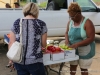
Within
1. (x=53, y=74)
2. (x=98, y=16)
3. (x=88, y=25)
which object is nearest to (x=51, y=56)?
(x=88, y=25)

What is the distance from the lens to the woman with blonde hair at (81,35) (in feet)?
10.4

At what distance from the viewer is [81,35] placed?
3.21 m

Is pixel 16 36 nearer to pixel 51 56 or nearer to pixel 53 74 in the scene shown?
pixel 51 56

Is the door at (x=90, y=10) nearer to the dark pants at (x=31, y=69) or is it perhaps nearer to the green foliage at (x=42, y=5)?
the green foliage at (x=42, y=5)

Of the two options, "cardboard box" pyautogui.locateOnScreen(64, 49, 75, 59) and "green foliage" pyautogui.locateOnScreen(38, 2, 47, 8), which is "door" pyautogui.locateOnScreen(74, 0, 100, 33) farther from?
"cardboard box" pyautogui.locateOnScreen(64, 49, 75, 59)

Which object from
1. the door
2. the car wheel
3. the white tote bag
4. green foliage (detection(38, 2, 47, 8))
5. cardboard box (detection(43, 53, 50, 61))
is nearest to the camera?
the white tote bag

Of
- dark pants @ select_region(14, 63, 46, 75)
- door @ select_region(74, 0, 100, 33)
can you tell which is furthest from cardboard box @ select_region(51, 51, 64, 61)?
door @ select_region(74, 0, 100, 33)

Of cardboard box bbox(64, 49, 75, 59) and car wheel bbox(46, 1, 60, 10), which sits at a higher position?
car wheel bbox(46, 1, 60, 10)

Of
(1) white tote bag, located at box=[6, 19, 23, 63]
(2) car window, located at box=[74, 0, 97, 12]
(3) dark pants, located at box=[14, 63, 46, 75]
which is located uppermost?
(2) car window, located at box=[74, 0, 97, 12]

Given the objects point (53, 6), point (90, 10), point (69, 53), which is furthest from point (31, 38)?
point (90, 10)

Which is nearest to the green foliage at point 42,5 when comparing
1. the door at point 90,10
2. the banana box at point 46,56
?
the door at point 90,10

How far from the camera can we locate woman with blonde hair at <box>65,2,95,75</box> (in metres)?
3.16

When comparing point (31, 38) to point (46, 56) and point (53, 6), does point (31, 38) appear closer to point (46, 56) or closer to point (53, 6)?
point (46, 56)

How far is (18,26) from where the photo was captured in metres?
2.59
